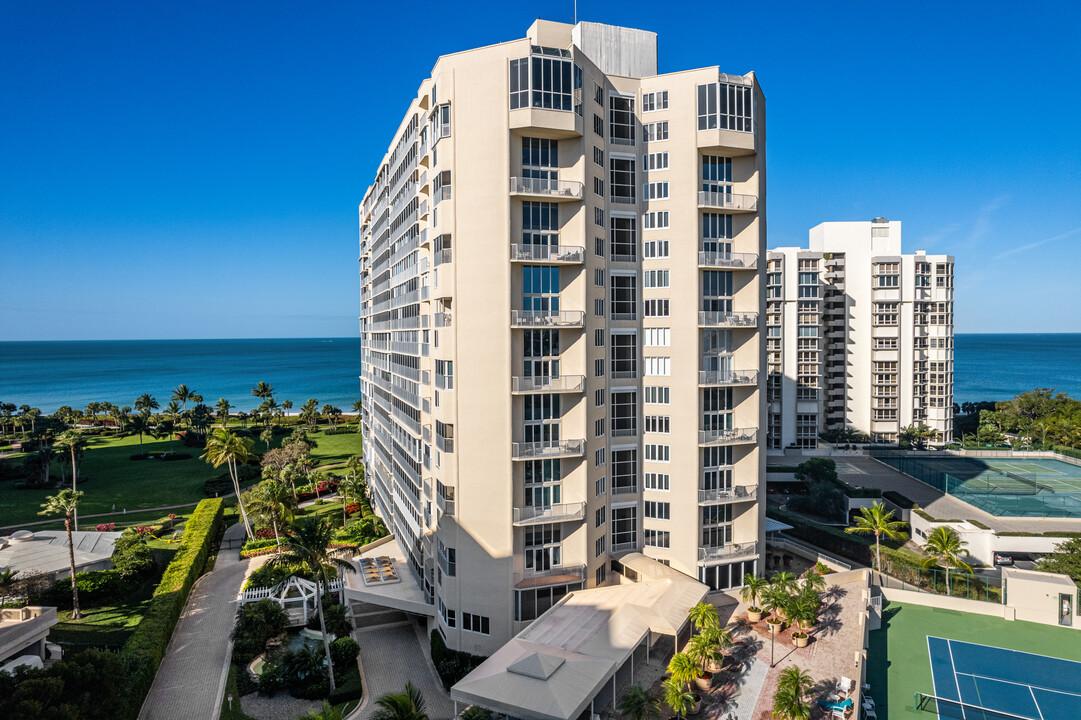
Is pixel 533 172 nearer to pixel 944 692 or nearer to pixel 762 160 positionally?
pixel 762 160

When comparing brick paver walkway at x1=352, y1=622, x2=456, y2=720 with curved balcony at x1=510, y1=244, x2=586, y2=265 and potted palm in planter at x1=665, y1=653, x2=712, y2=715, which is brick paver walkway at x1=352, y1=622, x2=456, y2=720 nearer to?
potted palm in planter at x1=665, y1=653, x2=712, y2=715

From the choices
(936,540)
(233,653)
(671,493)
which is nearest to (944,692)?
(936,540)

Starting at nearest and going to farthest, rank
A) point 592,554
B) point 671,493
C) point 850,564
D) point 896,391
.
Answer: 1. point 592,554
2. point 671,493
3. point 850,564
4. point 896,391

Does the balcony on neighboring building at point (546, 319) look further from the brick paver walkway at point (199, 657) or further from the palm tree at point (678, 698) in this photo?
the brick paver walkway at point (199, 657)

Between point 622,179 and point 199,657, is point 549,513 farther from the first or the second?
point 199,657

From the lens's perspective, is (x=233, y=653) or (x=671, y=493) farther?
(x=671, y=493)

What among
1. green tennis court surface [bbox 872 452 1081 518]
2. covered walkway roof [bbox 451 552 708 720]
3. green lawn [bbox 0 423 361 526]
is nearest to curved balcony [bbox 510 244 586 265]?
covered walkway roof [bbox 451 552 708 720]

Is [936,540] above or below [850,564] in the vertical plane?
above

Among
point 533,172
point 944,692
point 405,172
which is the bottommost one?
point 944,692
